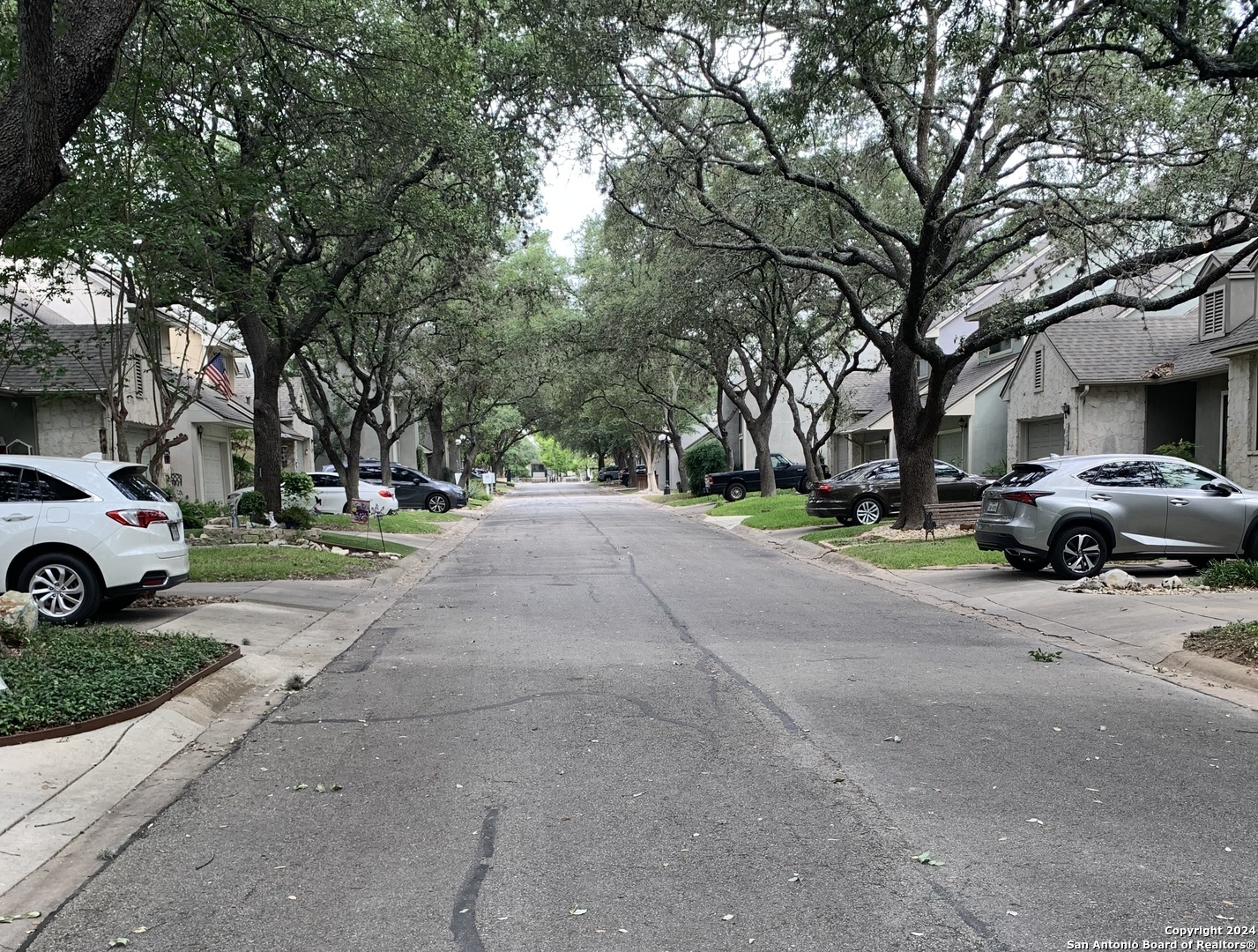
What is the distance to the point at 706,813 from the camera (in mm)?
4699

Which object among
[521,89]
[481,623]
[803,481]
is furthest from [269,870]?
[803,481]

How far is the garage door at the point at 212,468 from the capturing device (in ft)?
100

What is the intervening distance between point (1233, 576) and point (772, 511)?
57.4 feet

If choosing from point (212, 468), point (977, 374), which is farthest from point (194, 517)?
point (977, 374)

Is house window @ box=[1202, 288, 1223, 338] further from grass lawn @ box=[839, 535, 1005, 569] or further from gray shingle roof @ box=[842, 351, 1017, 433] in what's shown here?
grass lawn @ box=[839, 535, 1005, 569]

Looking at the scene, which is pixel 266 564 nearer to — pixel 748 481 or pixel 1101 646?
pixel 1101 646

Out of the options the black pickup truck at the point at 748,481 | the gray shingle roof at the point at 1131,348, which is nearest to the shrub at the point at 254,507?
the gray shingle roof at the point at 1131,348

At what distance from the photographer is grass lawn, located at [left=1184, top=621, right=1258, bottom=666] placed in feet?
25.4

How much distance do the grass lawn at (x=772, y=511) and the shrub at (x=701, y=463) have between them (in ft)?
26.6

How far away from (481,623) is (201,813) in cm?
589

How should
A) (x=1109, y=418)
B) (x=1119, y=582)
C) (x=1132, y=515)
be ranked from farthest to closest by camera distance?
(x=1109, y=418) → (x=1132, y=515) → (x=1119, y=582)

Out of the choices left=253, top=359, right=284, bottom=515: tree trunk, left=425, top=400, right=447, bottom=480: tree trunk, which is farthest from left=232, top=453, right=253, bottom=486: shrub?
left=253, top=359, right=284, bottom=515: tree trunk

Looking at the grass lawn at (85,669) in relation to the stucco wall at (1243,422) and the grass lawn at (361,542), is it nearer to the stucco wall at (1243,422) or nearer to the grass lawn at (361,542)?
the grass lawn at (361,542)

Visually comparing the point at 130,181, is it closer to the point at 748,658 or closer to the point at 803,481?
the point at 748,658
